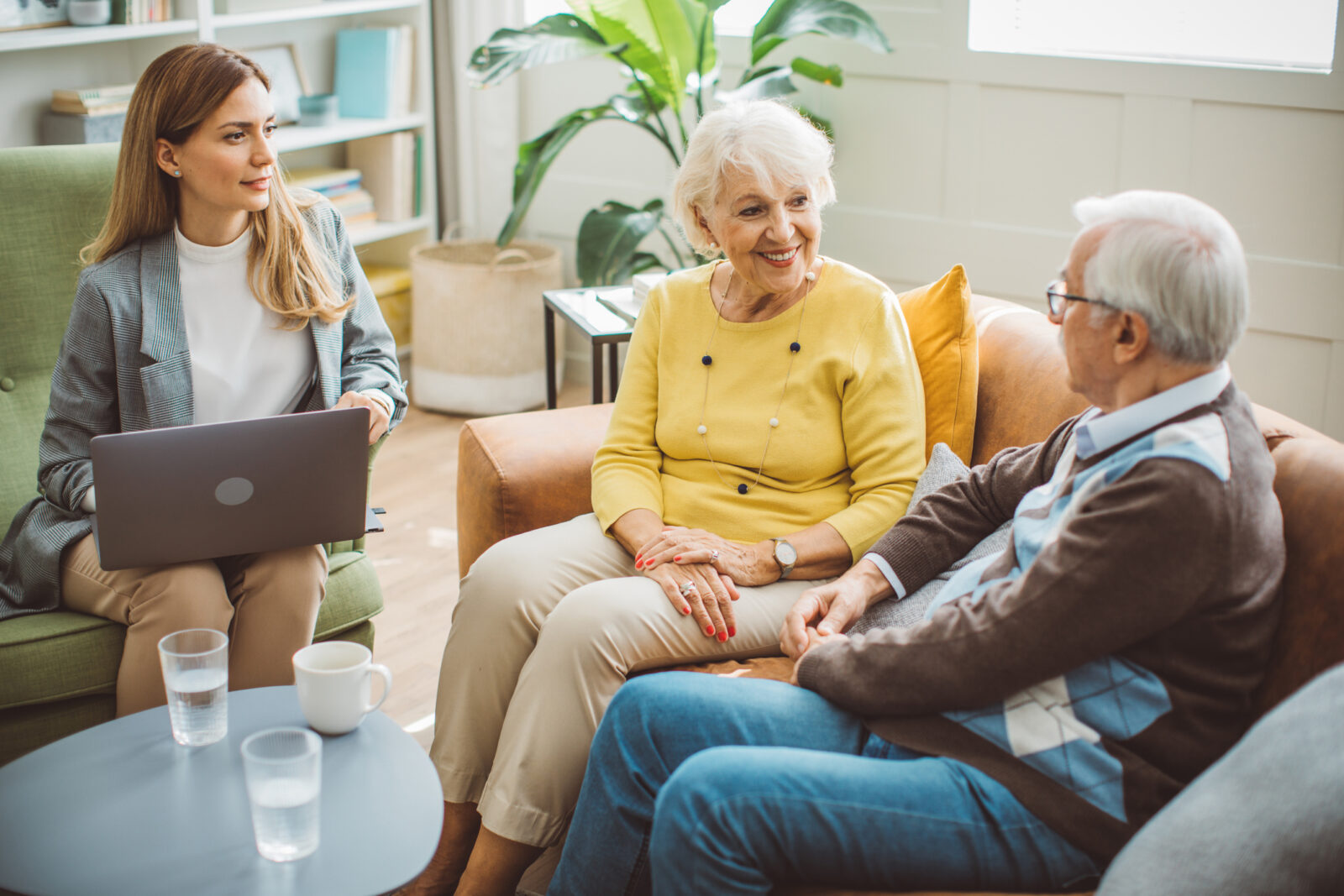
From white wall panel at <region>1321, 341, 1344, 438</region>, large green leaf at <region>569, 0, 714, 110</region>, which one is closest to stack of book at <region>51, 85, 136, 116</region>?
large green leaf at <region>569, 0, 714, 110</region>

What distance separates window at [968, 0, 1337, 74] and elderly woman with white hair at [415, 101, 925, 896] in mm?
1554

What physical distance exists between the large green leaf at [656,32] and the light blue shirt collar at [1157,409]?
2028mm

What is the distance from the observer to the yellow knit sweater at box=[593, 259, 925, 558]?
1.71 metres

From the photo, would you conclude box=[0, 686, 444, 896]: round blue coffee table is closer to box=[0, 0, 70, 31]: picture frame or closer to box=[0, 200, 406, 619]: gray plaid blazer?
box=[0, 200, 406, 619]: gray plaid blazer

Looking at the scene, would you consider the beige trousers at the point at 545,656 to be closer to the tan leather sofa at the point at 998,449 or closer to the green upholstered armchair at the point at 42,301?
the tan leather sofa at the point at 998,449

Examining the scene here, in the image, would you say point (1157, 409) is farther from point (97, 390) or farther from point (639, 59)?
point (639, 59)

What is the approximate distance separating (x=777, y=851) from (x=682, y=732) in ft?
0.62

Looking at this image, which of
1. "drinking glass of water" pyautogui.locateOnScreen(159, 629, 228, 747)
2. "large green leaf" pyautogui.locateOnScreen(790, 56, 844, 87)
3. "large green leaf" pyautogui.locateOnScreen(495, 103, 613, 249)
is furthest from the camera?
"large green leaf" pyautogui.locateOnScreen(495, 103, 613, 249)

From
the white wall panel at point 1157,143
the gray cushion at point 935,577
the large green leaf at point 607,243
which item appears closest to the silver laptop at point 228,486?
the gray cushion at point 935,577

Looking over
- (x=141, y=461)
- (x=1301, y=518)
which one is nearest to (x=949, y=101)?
(x=1301, y=518)

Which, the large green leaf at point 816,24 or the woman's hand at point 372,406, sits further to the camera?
the large green leaf at point 816,24

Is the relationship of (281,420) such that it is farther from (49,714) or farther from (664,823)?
(664,823)

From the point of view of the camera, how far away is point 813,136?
173 centimetres

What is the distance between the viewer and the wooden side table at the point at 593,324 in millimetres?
2350
